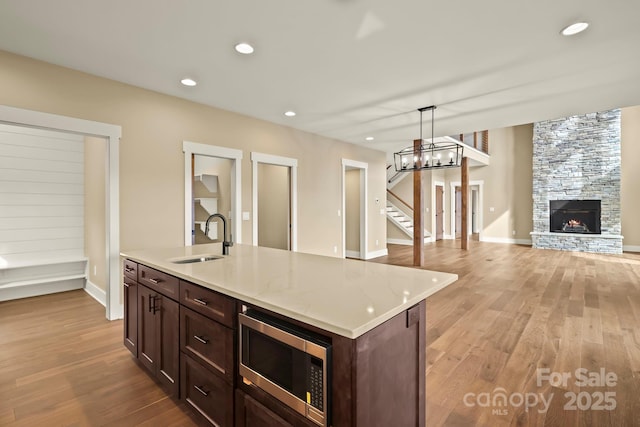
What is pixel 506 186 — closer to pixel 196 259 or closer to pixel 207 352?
pixel 196 259

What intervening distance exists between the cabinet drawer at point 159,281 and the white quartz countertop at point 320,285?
61 mm

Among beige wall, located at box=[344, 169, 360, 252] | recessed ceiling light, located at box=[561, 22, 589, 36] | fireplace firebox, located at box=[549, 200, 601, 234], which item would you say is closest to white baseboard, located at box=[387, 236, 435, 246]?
beige wall, located at box=[344, 169, 360, 252]

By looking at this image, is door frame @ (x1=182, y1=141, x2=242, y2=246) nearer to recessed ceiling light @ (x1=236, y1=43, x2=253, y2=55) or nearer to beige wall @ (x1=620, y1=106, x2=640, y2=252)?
recessed ceiling light @ (x1=236, y1=43, x2=253, y2=55)

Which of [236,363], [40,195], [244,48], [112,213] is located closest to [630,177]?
[244,48]

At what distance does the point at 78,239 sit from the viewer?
15.1 feet

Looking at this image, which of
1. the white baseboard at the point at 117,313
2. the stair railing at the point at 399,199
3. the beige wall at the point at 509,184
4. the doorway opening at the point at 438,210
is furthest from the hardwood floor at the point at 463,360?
the doorway opening at the point at 438,210

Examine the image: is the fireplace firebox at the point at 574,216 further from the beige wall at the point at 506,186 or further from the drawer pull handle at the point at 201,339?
the drawer pull handle at the point at 201,339

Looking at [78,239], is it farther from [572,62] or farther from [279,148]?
[572,62]

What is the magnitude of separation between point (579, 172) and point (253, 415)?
34.4 feet

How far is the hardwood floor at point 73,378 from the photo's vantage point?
183 cm

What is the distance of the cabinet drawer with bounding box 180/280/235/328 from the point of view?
1.42 m

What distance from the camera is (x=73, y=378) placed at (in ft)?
7.32

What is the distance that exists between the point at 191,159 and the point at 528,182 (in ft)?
32.9

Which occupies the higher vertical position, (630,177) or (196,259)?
(630,177)
